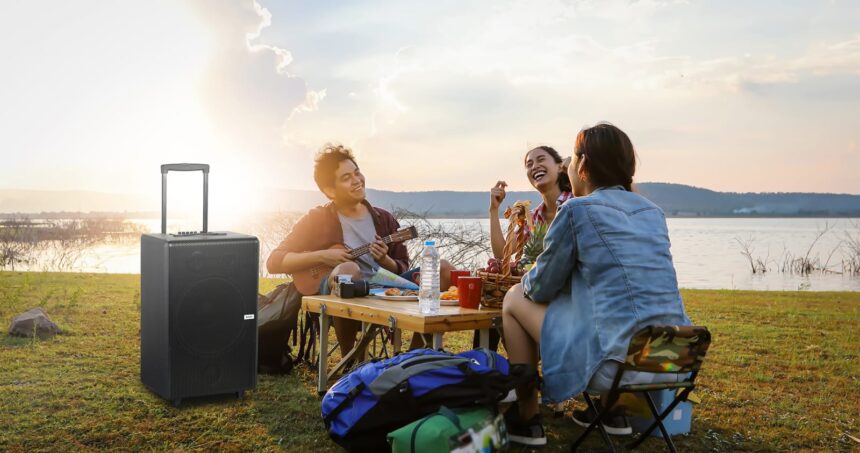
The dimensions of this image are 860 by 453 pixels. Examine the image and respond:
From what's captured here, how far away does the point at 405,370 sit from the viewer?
260 cm

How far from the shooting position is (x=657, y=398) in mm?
3031

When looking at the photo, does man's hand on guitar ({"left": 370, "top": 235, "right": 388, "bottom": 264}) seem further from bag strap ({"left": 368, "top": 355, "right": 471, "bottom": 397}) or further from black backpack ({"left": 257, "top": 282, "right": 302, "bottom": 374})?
bag strap ({"left": 368, "top": 355, "right": 471, "bottom": 397})

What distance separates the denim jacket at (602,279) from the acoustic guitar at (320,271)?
160 centimetres

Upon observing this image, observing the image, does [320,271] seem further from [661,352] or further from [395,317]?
[661,352]

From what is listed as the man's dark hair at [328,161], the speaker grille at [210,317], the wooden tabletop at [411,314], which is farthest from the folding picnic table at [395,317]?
the man's dark hair at [328,161]

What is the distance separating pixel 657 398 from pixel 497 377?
0.83 m

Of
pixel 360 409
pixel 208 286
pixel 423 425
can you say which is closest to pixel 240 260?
pixel 208 286

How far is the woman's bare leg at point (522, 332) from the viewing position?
2.75m

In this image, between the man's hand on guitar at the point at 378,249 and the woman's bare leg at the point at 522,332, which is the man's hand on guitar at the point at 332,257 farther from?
the woman's bare leg at the point at 522,332

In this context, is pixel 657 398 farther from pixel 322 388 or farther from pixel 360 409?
pixel 322 388

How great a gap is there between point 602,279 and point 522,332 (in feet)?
1.45

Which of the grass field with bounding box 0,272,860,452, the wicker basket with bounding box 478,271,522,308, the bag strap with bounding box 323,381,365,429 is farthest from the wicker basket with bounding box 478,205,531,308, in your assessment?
the bag strap with bounding box 323,381,365,429

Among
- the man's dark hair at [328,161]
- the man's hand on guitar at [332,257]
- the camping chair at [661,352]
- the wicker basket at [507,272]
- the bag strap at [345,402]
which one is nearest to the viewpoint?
the camping chair at [661,352]

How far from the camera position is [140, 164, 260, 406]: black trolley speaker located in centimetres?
342
